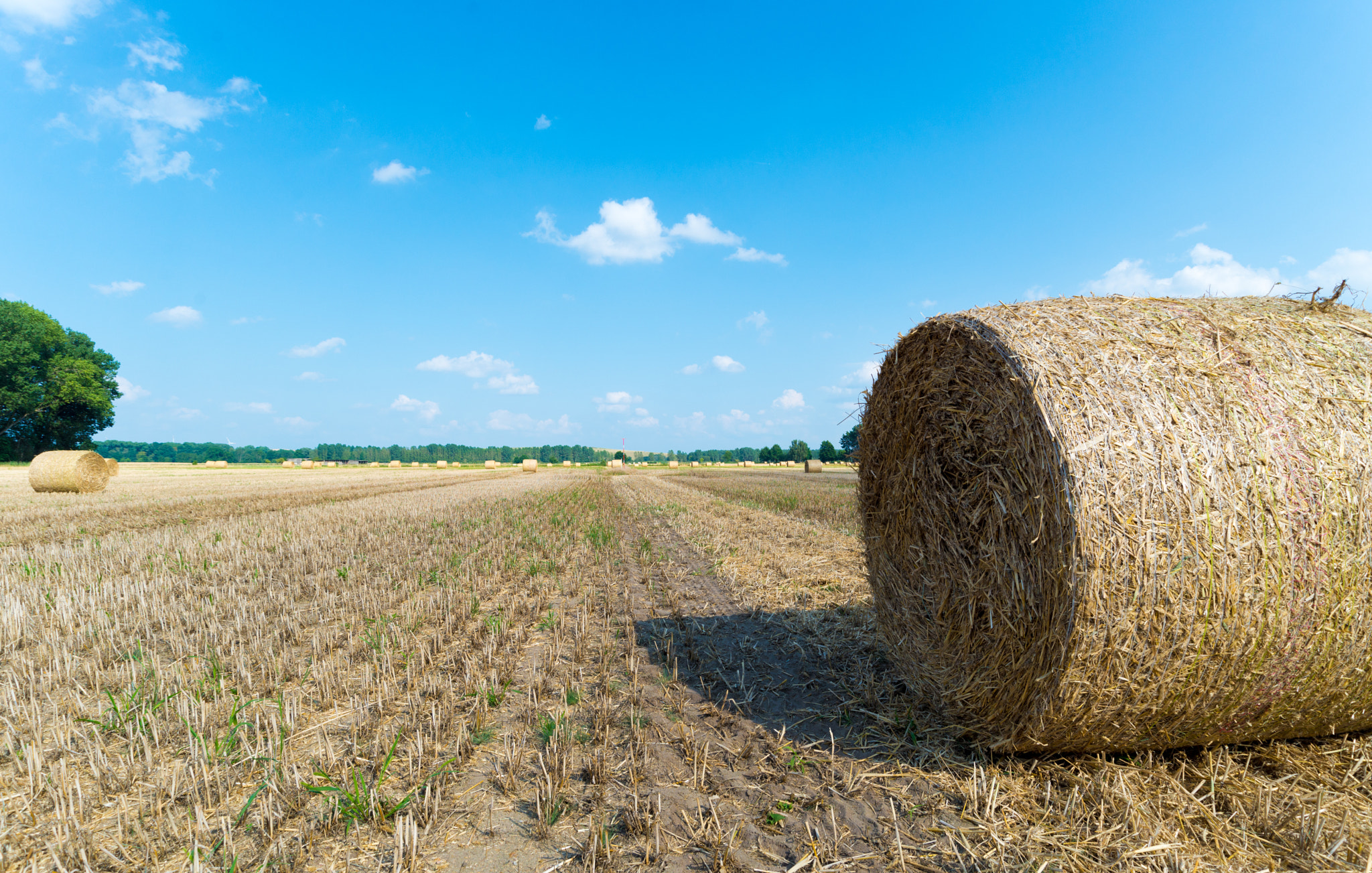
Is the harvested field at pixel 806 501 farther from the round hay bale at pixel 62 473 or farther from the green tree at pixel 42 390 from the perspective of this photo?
the green tree at pixel 42 390

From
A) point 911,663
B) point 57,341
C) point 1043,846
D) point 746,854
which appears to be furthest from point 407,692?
point 57,341

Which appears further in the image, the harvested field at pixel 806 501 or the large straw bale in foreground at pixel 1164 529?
the harvested field at pixel 806 501

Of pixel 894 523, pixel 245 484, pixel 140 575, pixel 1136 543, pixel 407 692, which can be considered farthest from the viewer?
pixel 245 484

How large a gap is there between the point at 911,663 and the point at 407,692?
12.2ft

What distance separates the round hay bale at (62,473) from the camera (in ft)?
71.9

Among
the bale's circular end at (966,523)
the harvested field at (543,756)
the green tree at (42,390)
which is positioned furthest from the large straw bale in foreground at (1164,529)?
the green tree at (42,390)

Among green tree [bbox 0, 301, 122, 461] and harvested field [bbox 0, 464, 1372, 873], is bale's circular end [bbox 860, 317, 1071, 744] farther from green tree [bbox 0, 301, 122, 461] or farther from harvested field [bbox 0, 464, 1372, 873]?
green tree [bbox 0, 301, 122, 461]

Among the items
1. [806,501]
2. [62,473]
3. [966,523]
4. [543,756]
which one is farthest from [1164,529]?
[62,473]

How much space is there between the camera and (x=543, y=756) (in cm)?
332

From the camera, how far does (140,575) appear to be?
758cm

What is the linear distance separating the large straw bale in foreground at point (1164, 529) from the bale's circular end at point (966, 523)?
0.7 inches

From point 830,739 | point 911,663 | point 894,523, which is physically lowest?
point 830,739

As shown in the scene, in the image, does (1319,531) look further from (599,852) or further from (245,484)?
(245,484)

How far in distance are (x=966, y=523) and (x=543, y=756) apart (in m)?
3.07
